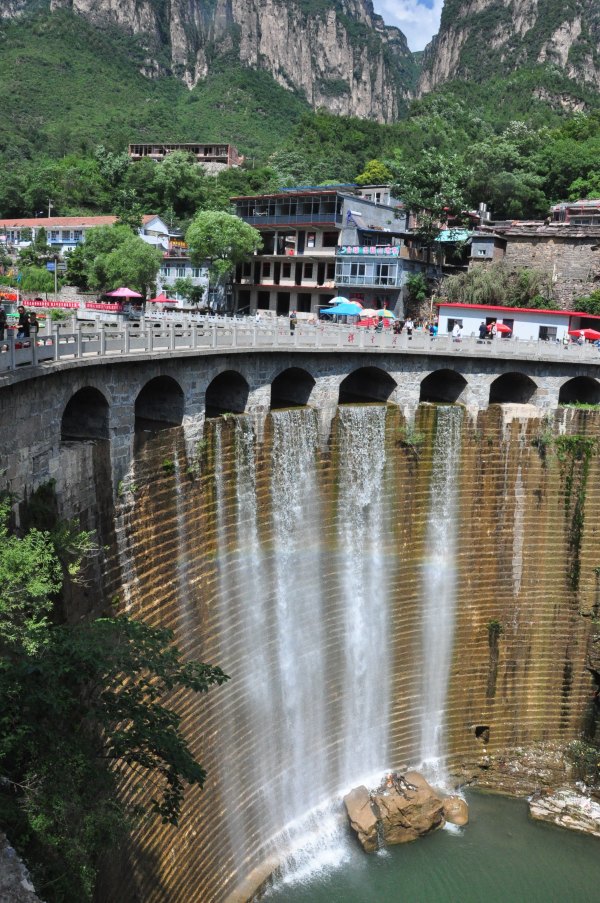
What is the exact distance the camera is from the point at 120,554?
73.3 feet

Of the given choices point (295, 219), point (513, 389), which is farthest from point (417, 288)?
point (513, 389)

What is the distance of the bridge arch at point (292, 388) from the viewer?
30953 millimetres

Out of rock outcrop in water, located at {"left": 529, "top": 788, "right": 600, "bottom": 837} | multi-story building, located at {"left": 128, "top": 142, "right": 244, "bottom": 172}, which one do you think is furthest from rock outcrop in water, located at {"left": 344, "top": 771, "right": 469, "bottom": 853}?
multi-story building, located at {"left": 128, "top": 142, "right": 244, "bottom": 172}

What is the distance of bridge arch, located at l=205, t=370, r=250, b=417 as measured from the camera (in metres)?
28.0

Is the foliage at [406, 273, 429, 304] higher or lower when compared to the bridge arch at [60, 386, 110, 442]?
higher

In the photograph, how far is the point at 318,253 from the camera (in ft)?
201

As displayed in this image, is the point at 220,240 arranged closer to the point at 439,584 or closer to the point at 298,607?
Answer: the point at 439,584

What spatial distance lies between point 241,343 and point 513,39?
6467 inches

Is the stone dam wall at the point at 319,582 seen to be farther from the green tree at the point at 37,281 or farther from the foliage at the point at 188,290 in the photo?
the green tree at the point at 37,281

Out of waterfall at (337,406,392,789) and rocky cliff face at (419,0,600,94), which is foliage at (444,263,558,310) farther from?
rocky cliff face at (419,0,600,94)

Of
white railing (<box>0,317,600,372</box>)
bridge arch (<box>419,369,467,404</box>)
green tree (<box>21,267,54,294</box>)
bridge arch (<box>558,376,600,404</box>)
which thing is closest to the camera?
white railing (<box>0,317,600,372</box>)

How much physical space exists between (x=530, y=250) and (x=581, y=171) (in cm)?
2261

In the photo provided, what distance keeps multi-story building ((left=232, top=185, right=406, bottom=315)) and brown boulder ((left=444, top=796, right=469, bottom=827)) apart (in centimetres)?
3567

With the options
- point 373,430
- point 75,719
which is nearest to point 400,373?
point 373,430
